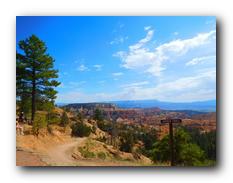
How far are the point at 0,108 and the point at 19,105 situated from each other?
215mm

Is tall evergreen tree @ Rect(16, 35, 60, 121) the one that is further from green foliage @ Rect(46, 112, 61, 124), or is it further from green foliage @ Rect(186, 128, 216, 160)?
green foliage @ Rect(186, 128, 216, 160)

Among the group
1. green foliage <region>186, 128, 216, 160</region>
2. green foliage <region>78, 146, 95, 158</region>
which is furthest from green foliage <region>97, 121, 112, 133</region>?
green foliage <region>186, 128, 216, 160</region>

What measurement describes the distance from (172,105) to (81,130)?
3.55 feet

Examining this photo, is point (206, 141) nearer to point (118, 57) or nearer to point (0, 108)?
point (118, 57)

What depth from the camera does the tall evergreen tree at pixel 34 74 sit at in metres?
5.96

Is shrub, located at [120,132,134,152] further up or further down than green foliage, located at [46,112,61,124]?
further down

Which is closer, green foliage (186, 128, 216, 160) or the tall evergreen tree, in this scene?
green foliage (186, 128, 216, 160)

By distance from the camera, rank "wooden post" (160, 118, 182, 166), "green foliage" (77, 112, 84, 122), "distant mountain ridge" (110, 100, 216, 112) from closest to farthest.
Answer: "distant mountain ridge" (110, 100, 216, 112) < "wooden post" (160, 118, 182, 166) < "green foliage" (77, 112, 84, 122)

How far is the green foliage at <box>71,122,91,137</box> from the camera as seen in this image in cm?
602

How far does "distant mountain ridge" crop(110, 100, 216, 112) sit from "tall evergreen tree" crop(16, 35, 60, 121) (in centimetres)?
78

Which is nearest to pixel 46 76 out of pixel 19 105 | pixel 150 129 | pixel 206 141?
pixel 19 105

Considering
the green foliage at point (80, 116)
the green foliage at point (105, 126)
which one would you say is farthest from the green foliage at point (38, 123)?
the green foliage at point (105, 126)

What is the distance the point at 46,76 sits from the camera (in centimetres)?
602

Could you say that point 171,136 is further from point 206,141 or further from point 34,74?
point 34,74
